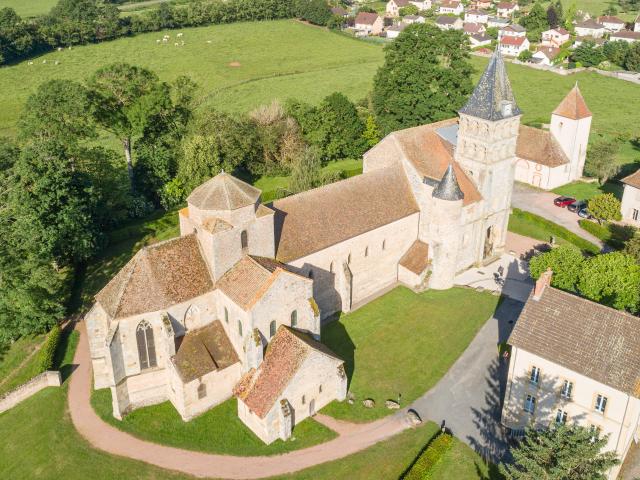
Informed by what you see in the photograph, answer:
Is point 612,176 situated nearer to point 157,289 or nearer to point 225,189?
point 225,189

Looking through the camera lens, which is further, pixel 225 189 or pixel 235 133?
pixel 235 133

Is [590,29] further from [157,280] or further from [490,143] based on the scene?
[157,280]

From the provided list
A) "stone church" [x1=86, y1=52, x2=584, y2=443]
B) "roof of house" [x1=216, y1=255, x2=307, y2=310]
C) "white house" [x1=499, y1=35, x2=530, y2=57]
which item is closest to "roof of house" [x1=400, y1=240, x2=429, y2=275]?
"stone church" [x1=86, y1=52, x2=584, y2=443]

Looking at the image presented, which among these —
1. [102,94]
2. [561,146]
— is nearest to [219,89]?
[102,94]

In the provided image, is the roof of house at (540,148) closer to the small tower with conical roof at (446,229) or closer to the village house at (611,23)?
the small tower with conical roof at (446,229)

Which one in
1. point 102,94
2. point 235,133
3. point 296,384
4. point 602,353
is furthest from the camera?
point 235,133
